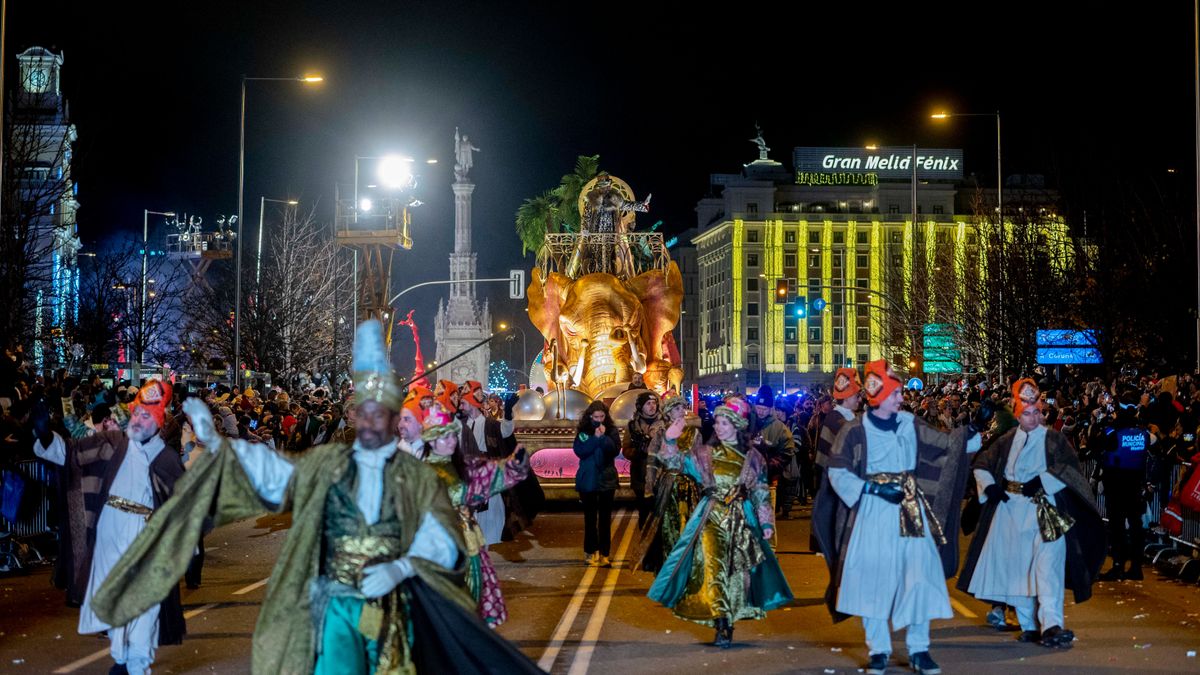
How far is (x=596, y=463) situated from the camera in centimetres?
1739

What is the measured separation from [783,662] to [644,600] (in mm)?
3537

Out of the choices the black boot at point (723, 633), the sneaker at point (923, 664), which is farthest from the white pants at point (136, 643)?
the sneaker at point (923, 664)

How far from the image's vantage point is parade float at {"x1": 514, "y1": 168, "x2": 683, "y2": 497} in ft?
107

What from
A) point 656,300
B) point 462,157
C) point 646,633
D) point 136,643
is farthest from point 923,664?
point 462,157

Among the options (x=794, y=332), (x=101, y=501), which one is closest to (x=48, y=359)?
(x=101, y=501)

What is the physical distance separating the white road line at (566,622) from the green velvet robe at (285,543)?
2.62 metres

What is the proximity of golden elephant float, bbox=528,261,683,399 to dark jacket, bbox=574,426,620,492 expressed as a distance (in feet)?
46.9

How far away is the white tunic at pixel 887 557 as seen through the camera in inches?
395

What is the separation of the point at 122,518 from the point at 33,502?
736 cm

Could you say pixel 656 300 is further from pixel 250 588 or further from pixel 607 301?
pixel 250 588

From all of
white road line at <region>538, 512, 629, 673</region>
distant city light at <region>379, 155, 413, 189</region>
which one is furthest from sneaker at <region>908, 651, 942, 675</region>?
distant city light at <region>379, 155, 413, 189</region>

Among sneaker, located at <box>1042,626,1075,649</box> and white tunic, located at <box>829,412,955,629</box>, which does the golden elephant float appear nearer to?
sneaker, located at <box>1042,626,1075,649</box>

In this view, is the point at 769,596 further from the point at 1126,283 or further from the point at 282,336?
the point at 282,336

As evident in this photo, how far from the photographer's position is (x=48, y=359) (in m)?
36.1
